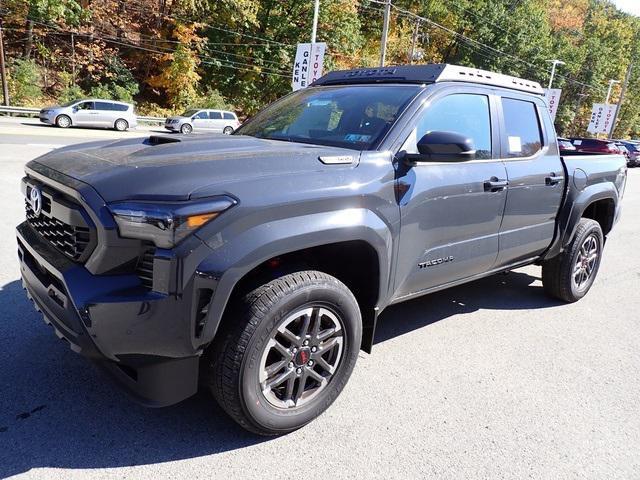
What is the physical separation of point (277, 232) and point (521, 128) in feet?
8.55

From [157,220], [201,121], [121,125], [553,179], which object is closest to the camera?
[157,220]

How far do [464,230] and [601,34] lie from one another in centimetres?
7230

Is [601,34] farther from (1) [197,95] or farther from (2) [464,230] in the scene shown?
(2) [464,230]

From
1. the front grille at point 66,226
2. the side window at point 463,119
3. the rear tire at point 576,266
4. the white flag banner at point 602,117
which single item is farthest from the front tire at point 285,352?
the white flag banner at point 602,117

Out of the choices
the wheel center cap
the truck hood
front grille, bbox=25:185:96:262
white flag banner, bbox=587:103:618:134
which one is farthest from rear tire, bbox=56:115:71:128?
white flag banner, bbox=587:103:618:134

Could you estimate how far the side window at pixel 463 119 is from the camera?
10.3 ft

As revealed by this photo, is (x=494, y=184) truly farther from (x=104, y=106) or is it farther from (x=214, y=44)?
(x=214, y=44)

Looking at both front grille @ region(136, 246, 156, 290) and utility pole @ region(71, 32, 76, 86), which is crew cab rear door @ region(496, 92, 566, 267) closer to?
front grille @ region(136, 246, 156, 290)

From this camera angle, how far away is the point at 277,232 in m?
2.29

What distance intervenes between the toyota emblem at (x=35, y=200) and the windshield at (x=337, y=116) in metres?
1.48

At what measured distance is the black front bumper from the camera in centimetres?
208

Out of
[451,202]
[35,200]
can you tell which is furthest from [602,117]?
[35,200]

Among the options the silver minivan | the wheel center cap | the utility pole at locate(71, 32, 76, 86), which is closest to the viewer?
the wheel center cap

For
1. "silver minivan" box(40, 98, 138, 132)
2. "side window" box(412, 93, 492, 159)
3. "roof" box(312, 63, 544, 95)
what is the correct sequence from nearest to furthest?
"side window" box(412, 93, 492, 159) < "roof" box(312, 63, 544, 95) < "silver minivan" box(40, 98, 138, 132)
